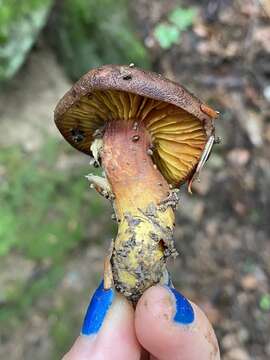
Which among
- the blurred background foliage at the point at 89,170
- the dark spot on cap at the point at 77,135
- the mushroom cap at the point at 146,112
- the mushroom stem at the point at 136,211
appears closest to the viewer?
the mushroom cap at the point at 146,112

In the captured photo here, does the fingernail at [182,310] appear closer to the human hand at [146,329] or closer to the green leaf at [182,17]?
the human hand at [146,329]

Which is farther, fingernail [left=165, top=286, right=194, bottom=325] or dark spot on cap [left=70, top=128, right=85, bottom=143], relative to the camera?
dark spot on cap [left=70, top=128, right=85, bottom=143]

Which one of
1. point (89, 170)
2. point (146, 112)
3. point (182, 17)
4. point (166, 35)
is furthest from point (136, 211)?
point (182, 17)

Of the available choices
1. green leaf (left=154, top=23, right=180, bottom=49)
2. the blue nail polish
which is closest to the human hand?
the blue nail polish

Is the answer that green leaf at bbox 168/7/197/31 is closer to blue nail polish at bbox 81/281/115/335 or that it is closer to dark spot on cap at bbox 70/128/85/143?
dark spot on cap at bbox 70/128/85/143

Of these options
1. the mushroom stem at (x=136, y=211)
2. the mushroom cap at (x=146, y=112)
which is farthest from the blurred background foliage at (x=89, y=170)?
the mushroom stem at (x=136, y=211)

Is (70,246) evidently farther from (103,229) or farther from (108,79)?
(108,79)

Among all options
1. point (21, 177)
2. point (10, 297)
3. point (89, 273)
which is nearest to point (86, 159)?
point (21, 177)
